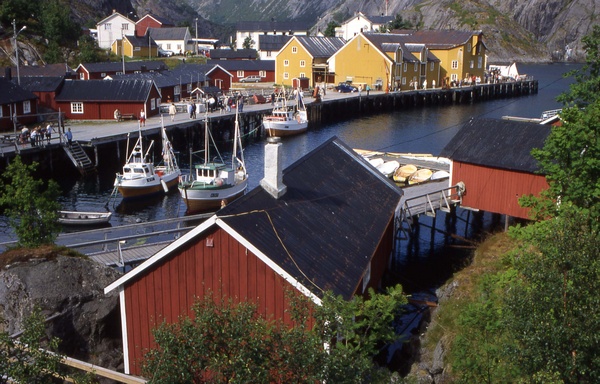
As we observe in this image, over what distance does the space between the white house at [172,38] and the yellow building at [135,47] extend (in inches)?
460

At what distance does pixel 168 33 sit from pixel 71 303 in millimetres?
106894

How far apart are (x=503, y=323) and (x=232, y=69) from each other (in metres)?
82.3

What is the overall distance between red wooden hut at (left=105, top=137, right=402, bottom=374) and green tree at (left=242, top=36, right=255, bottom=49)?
124016mm

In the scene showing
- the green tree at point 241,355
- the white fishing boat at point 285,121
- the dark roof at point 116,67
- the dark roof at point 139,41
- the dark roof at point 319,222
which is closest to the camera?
the green tree at point 241,355

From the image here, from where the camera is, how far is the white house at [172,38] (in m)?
117

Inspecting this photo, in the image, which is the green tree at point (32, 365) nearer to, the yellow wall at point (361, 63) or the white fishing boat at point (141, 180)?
the white fishing boat at point (141, 180)

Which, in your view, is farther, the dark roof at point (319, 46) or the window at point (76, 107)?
the dark roof at point (319, 46)

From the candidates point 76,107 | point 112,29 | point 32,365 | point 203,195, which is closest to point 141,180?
point 203,195

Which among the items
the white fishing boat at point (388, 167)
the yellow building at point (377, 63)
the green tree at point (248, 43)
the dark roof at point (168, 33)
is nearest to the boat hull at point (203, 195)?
the white fishing boat at point (388, 167)

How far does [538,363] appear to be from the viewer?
29.5 feet

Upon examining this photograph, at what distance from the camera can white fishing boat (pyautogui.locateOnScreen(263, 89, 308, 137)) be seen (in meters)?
61.2

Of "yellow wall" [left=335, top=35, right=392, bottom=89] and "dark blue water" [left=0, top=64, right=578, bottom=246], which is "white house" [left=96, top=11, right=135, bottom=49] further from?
"dark blue water" [left=0, top=64, right=578, bottom=246]

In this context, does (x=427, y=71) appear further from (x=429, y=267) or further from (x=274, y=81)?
(x=429, y=267)

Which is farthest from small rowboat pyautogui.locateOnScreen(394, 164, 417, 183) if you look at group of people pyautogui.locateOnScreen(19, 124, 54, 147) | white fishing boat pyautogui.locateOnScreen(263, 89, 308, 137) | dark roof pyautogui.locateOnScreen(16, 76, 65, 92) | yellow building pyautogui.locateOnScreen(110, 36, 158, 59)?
yellow building pyautogui.locateOnScreen(110, 36, 158, 59)
